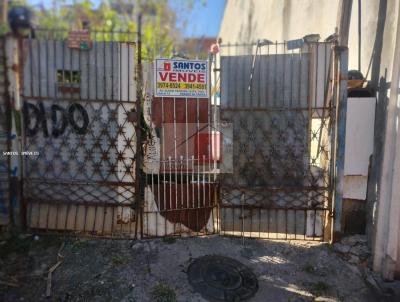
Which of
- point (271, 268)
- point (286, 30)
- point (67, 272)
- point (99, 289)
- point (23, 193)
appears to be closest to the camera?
point (99, 289)

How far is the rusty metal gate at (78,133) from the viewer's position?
3.87 metres

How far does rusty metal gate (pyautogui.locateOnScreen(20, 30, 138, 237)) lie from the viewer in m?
3.87

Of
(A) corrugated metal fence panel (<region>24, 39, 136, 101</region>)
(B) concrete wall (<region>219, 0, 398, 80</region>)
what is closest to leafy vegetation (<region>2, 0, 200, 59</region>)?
(B) concrete wall (<region>219, 0, 398, 80</region>)

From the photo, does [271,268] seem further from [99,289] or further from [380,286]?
[99,289]

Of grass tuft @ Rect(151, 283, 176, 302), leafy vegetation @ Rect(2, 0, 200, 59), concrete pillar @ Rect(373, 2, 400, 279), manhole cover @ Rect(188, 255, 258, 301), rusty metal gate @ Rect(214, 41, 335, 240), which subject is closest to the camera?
grass tuft @ Rect(151, 283, 176, 302)

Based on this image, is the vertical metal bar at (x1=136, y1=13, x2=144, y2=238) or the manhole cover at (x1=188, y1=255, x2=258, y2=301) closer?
the manhole cover at (x1=188, y1=255, x2=258, y2=301)

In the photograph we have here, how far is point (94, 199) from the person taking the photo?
4047 millimetres

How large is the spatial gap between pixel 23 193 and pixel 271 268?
3260 millimetres

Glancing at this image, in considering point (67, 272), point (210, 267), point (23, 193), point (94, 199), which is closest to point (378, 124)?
point (210, 267)

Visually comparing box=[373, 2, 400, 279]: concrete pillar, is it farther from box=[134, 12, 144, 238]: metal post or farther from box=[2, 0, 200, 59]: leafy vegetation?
box=[2, 0, 200, 59]: leafy vegetation

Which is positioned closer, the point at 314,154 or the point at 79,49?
the point at 79,49

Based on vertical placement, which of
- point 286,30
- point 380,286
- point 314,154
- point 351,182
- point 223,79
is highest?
point 286,30

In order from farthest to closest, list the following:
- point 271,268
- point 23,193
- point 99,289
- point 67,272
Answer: point 23,193
point 271,268
point 67,272
point 99,289

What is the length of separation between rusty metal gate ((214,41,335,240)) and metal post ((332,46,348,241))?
90 millimetres
